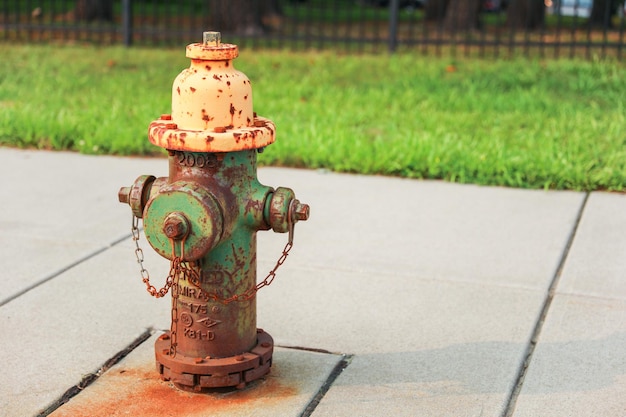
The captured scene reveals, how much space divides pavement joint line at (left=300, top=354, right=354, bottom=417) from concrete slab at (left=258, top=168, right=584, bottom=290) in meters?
0.92

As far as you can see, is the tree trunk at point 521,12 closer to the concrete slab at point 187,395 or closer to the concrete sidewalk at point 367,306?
the concrete sidewalk at point 367,306

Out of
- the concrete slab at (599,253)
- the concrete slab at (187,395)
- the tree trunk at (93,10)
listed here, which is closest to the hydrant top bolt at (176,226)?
the concrete slab at (187,395)

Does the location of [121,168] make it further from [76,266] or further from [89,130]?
[76,266]

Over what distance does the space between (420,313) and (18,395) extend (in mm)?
1578

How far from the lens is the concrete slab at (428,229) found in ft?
14.3

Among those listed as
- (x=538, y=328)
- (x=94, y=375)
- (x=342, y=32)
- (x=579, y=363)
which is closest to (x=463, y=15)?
(x=342, y=32)

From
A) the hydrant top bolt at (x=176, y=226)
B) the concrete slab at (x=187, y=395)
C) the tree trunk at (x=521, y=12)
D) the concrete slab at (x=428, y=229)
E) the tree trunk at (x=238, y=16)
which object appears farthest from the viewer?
the tree trunk at (x=521, y=12)

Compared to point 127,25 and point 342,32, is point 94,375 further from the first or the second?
point 342,32

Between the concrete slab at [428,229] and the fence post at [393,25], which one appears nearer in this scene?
the concrete slab at [428,229]

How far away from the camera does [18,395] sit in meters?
3.08

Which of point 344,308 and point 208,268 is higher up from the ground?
point 208,268

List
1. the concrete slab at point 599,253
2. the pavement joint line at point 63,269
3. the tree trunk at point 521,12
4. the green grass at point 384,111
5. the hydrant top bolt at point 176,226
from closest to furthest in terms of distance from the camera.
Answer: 1. the hydrant top bolt at point 176,226
2. the pavement joint line at point 63,269
3. the concrete slab at point 599,253
4. the green grass at point 384,111
5. the tree trunk at point 521,12

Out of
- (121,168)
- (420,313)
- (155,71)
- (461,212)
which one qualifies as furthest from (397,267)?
(155,71)

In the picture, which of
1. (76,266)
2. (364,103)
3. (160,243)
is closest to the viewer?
(160,243)
